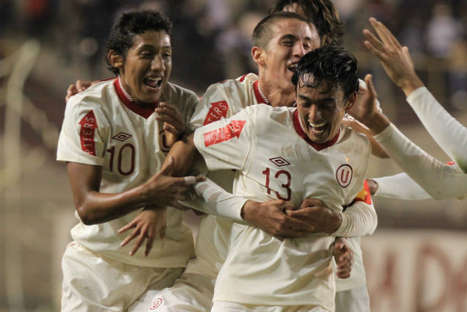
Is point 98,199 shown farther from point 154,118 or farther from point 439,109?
point 439,109

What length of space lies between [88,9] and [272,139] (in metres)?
6.38

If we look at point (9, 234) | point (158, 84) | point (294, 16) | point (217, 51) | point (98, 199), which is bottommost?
point (9, 234)

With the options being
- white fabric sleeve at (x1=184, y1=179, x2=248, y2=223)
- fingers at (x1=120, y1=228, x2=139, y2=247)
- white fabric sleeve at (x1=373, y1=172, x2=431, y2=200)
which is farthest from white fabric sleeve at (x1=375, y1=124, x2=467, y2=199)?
fingers at (x1=120, y1=228, x2=139, y2=247)

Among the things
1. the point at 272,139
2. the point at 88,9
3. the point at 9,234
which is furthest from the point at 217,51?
the point at 272,139

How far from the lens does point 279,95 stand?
3.46m

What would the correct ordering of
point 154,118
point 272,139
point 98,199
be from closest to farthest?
point 272,139 → point 98,199 → point 154,118

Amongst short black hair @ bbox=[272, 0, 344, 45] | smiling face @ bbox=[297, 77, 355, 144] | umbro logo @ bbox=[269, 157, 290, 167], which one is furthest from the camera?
short black hair @ bbox=[272, 0, 344, 45]

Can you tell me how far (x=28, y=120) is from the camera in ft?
27.8

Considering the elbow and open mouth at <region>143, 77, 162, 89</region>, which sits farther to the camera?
open mouth at <region>143, 77, 162, 89</region>

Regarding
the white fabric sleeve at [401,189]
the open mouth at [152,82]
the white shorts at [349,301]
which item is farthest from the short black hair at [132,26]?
the white shorts at [349,301]

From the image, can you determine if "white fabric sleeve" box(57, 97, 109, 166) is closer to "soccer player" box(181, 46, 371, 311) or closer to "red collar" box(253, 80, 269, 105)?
"soccer player" box(181, 46, 371, 311)

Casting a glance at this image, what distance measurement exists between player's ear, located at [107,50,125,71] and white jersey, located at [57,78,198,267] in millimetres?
78

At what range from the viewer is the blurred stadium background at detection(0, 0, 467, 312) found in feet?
24.7

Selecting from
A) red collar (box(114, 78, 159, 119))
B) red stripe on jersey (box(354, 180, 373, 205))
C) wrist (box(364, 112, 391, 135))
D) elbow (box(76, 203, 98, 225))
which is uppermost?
red collar (box(114, 78, 159, 119))
